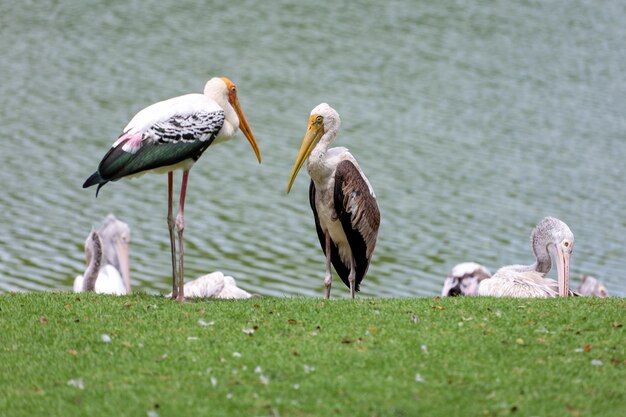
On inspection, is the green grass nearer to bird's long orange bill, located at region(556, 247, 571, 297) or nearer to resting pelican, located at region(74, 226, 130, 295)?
bird's long orange bill, located at region(556, 247, 571, 297)

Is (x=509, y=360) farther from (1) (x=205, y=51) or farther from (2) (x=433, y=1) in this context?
(2) (x=433, y=1)

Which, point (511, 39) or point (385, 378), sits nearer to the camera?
point (385, 378)

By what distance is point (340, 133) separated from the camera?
815 inches

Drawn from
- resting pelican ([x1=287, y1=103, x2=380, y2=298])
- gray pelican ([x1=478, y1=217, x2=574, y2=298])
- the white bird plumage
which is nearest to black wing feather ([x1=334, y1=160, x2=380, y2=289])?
resting pelican ([x1=287, y1=103, x2=380, y2=298])

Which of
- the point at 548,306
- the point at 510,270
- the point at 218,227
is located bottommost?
the point at 218,227

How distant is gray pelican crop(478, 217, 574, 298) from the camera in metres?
10.8

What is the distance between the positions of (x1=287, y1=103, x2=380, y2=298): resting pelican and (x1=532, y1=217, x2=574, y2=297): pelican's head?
2.40 meters

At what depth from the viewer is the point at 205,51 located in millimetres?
25391

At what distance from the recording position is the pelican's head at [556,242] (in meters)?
11.8

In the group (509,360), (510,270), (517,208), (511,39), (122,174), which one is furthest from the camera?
(511,39)

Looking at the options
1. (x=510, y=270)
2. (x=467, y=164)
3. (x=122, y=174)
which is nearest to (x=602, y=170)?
(x=467, y=164)

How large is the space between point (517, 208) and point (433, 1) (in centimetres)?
1376

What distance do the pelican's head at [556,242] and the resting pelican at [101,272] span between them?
14.3ft

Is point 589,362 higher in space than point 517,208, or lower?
higher
